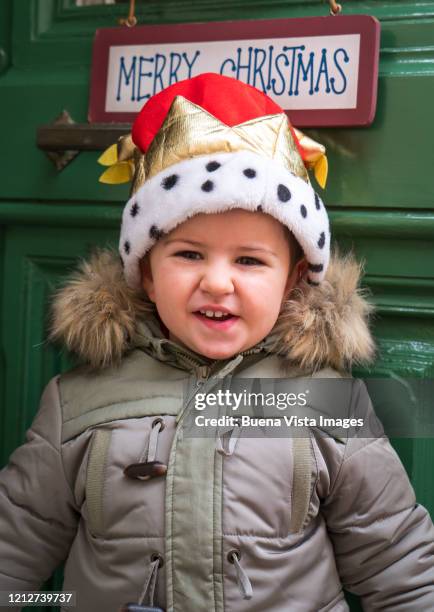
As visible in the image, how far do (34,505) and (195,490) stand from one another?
29 centimetres

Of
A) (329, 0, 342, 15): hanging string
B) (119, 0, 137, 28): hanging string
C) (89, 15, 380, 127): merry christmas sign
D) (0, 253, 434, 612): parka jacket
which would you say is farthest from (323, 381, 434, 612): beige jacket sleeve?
(119, 0, 137, 28): hanging string

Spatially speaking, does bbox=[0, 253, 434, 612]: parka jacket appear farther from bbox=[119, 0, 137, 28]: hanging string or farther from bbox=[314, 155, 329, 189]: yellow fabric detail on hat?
bbox=[119, 0, 137, 28]: hanging string

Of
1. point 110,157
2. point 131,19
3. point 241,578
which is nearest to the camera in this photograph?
point 241,578

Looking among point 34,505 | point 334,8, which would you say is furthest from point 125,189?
point 34,505

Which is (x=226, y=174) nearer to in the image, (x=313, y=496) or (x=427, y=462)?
(x=313, y=496)

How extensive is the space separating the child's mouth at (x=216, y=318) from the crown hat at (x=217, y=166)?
14cm

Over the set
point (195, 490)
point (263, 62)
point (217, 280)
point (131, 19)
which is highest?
point (131, 19)

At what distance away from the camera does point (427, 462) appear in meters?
1.34

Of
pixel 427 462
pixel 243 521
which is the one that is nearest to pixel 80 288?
pixel 243 521

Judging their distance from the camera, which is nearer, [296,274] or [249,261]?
[249,261]

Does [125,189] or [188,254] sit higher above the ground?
[125,189]

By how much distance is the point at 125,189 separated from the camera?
148cm

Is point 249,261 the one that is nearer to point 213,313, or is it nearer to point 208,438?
point 213,313

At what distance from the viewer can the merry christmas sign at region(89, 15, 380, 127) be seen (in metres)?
1.31
